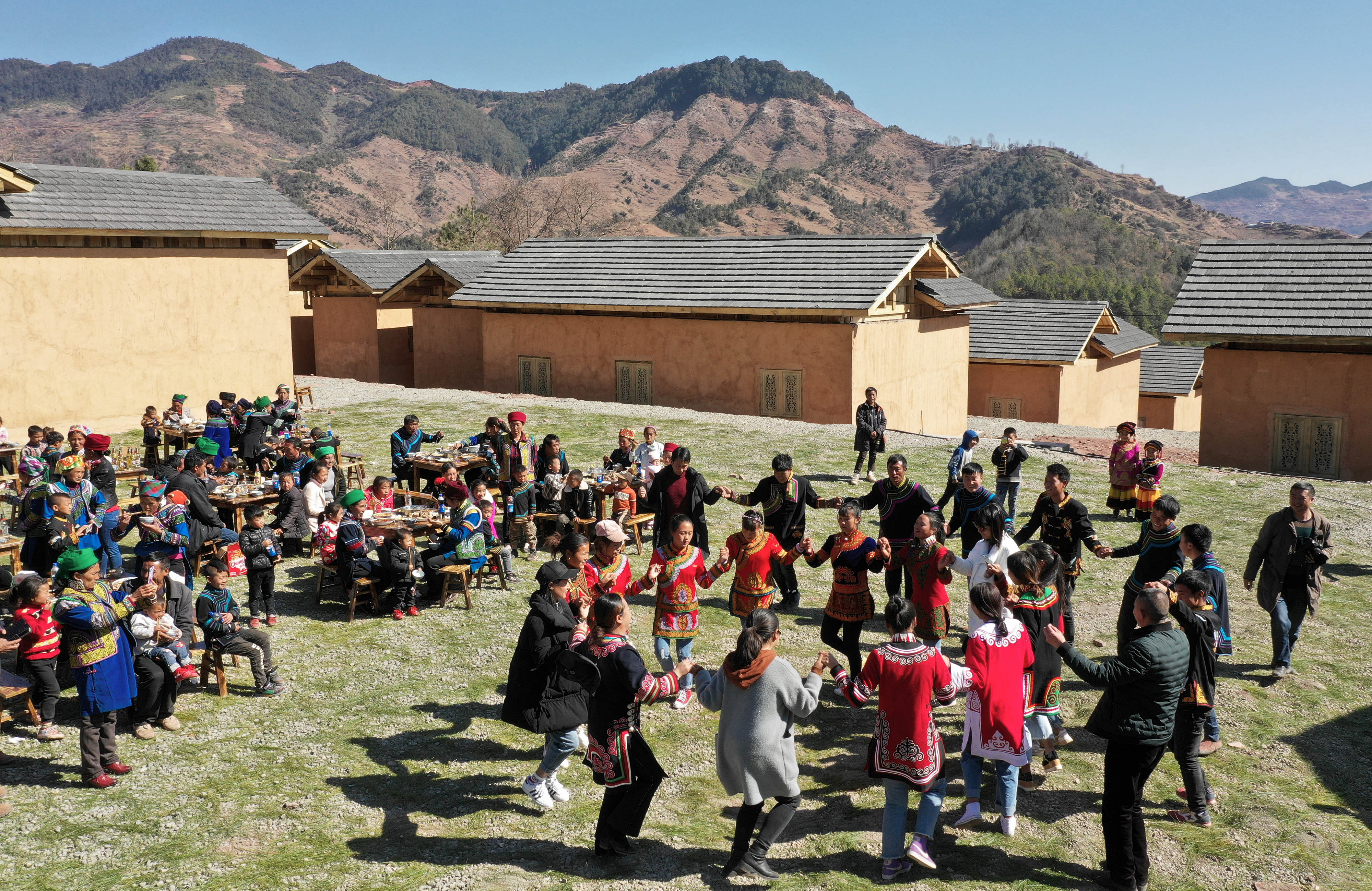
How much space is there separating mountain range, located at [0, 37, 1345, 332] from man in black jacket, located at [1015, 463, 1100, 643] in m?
68.3

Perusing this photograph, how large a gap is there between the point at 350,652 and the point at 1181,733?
7.91 meters

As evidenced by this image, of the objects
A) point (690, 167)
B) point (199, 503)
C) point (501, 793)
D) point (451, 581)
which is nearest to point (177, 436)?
point (199, 503)

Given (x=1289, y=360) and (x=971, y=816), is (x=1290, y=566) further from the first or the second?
(x=1289, y=360)

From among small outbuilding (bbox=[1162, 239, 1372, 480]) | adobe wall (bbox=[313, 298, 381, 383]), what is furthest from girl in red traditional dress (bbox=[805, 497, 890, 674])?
adobe wall (bbox=[313, 298, 381, 383])

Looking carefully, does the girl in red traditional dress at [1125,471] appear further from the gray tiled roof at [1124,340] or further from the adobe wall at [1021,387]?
the gray tiled roof at [1124,340]

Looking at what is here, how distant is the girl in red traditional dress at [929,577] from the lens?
870 cm

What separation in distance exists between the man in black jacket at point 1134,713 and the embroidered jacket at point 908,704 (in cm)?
78

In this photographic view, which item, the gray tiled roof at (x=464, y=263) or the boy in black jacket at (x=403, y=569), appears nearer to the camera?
the boy in black jacket at (x=403, y=569)

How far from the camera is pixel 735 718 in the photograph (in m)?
6.21

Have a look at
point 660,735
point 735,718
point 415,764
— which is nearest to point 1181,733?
point 735,718

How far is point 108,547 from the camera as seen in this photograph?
1188 cm

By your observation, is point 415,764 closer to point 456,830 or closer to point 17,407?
point 456,830

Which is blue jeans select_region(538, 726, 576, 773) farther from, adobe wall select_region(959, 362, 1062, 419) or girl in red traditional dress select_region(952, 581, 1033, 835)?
adobe wall select_region(959, 362, 1062, 419)

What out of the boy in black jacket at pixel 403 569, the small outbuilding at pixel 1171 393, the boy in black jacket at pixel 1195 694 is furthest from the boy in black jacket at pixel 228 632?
the small outbuilding at pixel 1171 393
